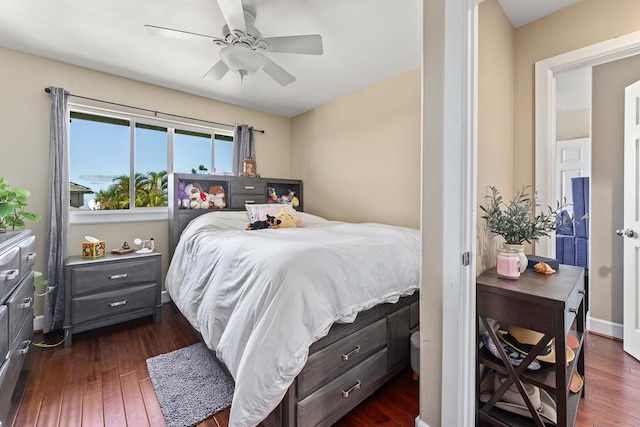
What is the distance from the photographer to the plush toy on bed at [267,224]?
8.82 ft

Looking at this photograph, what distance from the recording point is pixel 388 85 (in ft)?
9.80

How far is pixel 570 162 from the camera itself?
378 cm

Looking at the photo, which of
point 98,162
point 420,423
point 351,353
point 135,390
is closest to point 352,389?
point 351,353

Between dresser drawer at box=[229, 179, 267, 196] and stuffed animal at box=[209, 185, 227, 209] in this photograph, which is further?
dresser drawer at box=[229, 179, 267, 196]

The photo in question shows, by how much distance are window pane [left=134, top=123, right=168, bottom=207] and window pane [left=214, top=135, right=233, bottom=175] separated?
605 mm

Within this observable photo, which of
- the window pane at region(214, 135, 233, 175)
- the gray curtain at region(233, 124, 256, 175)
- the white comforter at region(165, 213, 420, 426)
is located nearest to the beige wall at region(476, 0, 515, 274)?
the white comforter at region(165, 213, 420, 426)

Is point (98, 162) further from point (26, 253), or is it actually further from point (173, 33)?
point (173, 33)

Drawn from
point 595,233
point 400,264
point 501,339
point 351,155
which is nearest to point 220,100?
point 351,155

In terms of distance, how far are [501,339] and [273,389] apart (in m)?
1.08

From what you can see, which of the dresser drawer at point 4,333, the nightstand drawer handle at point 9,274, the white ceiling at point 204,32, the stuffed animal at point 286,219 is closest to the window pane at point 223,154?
the white ceiling at point 204,32

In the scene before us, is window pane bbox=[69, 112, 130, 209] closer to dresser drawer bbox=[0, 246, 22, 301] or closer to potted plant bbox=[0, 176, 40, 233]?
potted plant bbox=[0, 176, 40, 233]

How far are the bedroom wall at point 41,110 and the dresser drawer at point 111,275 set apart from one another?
0.53m

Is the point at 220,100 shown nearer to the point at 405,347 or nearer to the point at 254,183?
Answer: the point at 254,183

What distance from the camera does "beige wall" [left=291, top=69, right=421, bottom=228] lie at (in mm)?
2805
